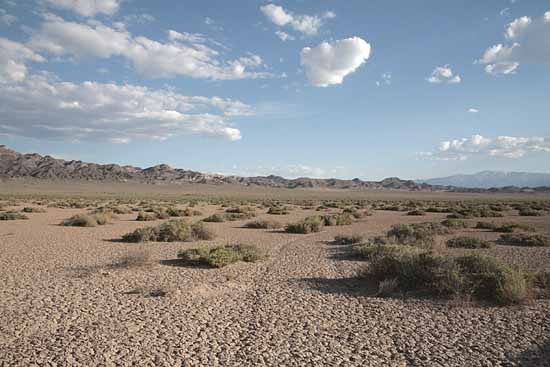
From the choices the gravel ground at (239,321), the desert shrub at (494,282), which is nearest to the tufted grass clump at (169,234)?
the gravel ground at (239,321)

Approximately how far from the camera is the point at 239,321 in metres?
7.03

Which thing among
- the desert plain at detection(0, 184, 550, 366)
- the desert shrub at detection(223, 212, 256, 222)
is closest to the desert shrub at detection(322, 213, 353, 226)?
the desert shrub at detection(223, 212, 256, 222)

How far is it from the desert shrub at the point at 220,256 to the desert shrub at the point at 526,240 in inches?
491

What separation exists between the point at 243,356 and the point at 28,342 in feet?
12.0

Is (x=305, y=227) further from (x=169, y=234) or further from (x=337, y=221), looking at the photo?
(x=169, y=234)

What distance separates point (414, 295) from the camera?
8.55m

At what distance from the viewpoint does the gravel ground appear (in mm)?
5523

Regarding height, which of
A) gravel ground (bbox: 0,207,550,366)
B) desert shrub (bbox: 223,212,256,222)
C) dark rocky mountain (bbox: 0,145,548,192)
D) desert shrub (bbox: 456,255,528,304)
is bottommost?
desert shrub (bbox: 223,212,256,222)

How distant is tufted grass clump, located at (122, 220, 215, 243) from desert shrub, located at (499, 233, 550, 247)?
14763 mm

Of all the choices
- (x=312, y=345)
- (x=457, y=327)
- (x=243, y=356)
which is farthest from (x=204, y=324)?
(x=457, y=327)

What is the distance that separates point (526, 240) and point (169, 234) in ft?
55.6

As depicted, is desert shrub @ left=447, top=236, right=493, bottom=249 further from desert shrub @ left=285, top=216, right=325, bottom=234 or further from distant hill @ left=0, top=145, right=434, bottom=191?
distant hill @ left=0, top=145, right=434, bottom=191

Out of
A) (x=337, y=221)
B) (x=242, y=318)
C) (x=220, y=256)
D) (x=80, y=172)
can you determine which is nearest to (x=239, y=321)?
(x=242, y=318)

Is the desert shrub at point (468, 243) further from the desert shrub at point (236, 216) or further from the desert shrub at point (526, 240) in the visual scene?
the desert shrub at point (236, 216)
